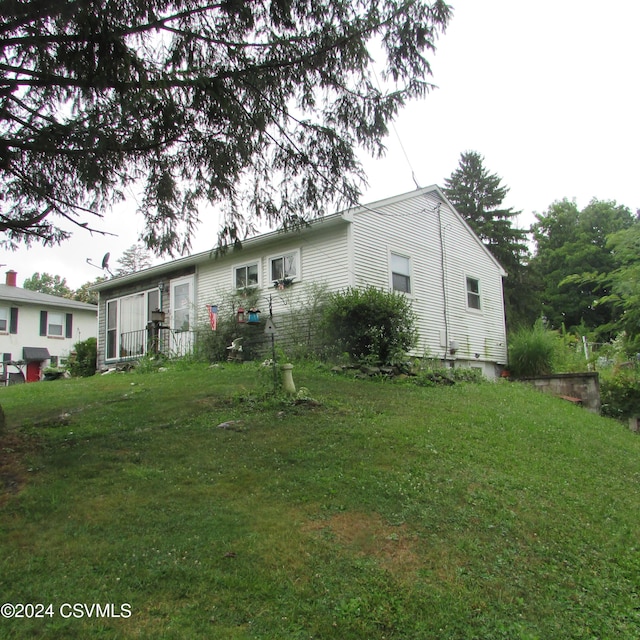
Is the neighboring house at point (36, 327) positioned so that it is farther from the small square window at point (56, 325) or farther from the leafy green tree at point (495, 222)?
the leafy green tree at point (495, 222)

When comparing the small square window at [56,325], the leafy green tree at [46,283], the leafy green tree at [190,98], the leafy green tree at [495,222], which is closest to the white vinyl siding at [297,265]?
the leafy green tree at [190,98]

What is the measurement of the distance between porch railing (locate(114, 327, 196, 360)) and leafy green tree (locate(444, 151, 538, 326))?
2174 cm

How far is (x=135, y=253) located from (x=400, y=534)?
181 ft

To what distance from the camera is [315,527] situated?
159 inches

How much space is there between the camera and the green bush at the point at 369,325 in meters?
11.1

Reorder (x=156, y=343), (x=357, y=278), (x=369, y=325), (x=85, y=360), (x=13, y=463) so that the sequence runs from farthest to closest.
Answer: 1. (x=85, y=360)
2. (x=156, y=343)
3. (x=357, y=278)
4. (x=369, y=325)
5. (x=13, y=463)

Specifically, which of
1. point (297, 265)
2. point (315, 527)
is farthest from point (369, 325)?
point (315, 527)

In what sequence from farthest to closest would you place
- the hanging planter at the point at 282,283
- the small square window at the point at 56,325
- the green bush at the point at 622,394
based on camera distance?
1. the small square window at the point at 56,325
2. the green bush at the point at 622,394
3. the hanging planter at the point at 282,283

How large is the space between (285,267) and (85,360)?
9.18 metres

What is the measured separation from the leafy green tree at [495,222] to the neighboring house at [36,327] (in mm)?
23599

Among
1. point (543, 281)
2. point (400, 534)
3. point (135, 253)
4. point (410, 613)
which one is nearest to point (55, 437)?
point (400, 534)

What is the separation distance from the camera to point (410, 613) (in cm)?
313

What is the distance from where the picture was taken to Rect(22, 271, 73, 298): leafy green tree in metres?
59.2

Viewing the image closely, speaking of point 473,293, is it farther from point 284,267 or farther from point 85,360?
point 85,360
